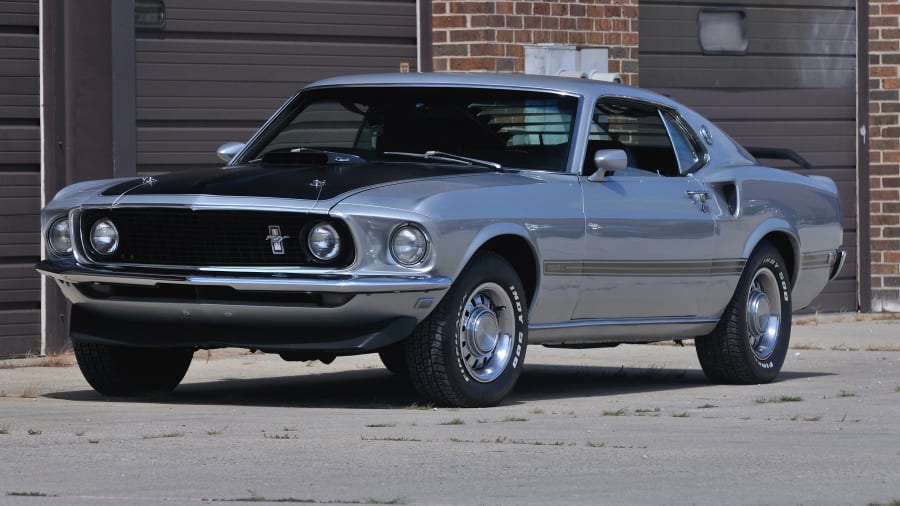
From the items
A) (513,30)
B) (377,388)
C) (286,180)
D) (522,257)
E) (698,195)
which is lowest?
(377,388)

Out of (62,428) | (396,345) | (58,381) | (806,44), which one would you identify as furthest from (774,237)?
(806,44)

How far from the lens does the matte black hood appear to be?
25.8 feet

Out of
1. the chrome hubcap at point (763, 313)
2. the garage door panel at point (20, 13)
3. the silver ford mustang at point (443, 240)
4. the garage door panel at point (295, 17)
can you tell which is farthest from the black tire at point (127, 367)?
the garage door panel at point (295, 17)

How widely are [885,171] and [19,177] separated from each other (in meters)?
7.57

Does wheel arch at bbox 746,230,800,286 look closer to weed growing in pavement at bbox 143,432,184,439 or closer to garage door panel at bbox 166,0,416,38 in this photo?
garage door panel at bbox 166,0,416,38

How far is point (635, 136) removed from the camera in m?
9.71

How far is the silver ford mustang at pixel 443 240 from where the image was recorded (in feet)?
25.4

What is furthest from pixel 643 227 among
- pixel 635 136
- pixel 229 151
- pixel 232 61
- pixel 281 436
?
pixel 232 61

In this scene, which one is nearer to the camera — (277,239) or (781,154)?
(277,239)

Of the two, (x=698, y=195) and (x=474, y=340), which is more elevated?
(x=698, y=195)

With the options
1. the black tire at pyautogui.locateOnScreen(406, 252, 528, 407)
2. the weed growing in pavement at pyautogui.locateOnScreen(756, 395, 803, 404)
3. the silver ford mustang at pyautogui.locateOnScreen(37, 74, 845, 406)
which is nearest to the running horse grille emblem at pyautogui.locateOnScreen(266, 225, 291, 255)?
the silver ford mustang at pyautogui.locateOnScreen(37, 74, 845, 406)

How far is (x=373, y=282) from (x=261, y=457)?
5.07 ft

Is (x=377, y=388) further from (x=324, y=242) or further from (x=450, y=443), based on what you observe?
(x=450, y=443)

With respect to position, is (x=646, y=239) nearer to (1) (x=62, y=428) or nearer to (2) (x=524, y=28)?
(1) (x=62, y=428)
